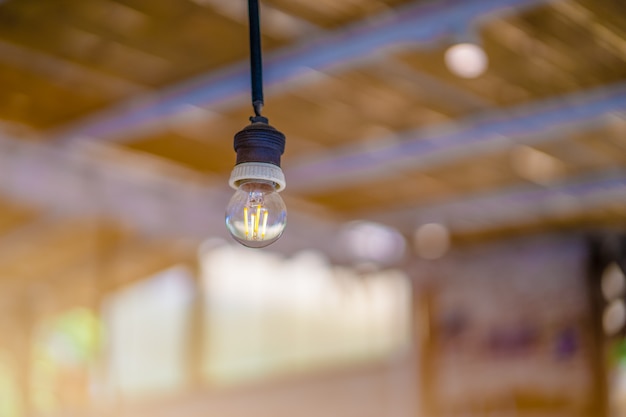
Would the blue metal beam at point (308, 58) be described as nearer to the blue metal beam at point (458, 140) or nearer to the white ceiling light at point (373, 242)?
the blue metal beam at point (458, 140)

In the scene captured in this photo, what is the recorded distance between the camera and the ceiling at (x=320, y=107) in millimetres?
3402

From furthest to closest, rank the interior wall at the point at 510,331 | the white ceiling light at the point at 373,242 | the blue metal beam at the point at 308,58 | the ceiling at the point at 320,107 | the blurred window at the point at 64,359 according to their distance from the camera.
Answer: the white ceiling light at the point at 373,242
the interior wall at the point at 510,331
the blurred window at the point at 64,359
the ceiling at the point at 320,107
the blue metal beam at the point at 308,58

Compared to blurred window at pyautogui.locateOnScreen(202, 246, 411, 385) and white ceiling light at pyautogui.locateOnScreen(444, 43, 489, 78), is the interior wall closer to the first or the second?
blurred window at pyautogui.locateOnScreen(202, 246, 411, 385)

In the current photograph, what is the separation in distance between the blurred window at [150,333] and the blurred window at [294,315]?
0.24 metres

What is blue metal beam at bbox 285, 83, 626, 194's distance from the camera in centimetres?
404

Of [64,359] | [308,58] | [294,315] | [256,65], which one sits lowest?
[64,359]

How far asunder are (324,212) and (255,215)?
4229 mm

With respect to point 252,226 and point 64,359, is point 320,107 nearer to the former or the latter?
point 64,359

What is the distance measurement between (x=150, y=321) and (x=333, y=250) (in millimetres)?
1454

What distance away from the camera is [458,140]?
444 cm

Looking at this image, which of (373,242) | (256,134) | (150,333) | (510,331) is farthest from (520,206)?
(256,134)

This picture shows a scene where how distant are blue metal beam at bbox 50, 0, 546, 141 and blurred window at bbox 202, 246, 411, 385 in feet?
7.39

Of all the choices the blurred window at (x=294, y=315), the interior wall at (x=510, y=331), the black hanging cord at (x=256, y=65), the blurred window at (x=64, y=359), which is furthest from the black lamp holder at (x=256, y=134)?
the interior wall at (x=510, y=331)

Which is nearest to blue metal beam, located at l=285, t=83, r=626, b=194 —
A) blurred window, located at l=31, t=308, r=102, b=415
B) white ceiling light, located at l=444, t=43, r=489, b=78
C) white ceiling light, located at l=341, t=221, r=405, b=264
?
white ceiling light, located at l=444, t=43, r=489, b=78
